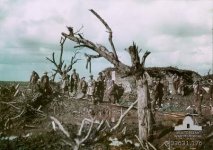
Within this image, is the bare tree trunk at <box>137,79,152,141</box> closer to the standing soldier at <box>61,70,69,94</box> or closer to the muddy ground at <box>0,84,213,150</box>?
the muddy ground at <box>0,84,213,150</box>

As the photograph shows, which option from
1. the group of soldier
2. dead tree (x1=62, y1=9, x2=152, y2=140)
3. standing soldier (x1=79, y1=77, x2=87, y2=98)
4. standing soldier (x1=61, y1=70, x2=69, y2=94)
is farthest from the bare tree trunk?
standing soldier (x1=61, y1=70, x2=69, y2=94)

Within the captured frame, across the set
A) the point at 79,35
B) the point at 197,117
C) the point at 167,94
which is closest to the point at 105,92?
the point at 167,94

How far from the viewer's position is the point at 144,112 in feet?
47.2

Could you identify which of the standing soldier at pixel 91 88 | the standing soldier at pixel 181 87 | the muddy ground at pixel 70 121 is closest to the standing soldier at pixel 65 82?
the standing soldier at pixel 91 88

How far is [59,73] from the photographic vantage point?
28.7 meters

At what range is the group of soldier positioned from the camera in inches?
905

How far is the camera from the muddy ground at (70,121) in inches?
559

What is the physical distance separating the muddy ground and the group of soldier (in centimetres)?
59

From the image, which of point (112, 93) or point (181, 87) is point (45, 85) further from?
point (181, 87)

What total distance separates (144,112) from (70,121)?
576 centimetres

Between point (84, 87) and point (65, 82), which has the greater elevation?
point (65, 82)

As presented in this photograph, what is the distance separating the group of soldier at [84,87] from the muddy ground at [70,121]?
23.2 inches

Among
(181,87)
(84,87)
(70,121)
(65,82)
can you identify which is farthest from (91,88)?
(181,87)

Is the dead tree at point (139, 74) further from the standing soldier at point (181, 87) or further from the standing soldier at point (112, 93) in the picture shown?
the standing soldier at point (181, 87)
